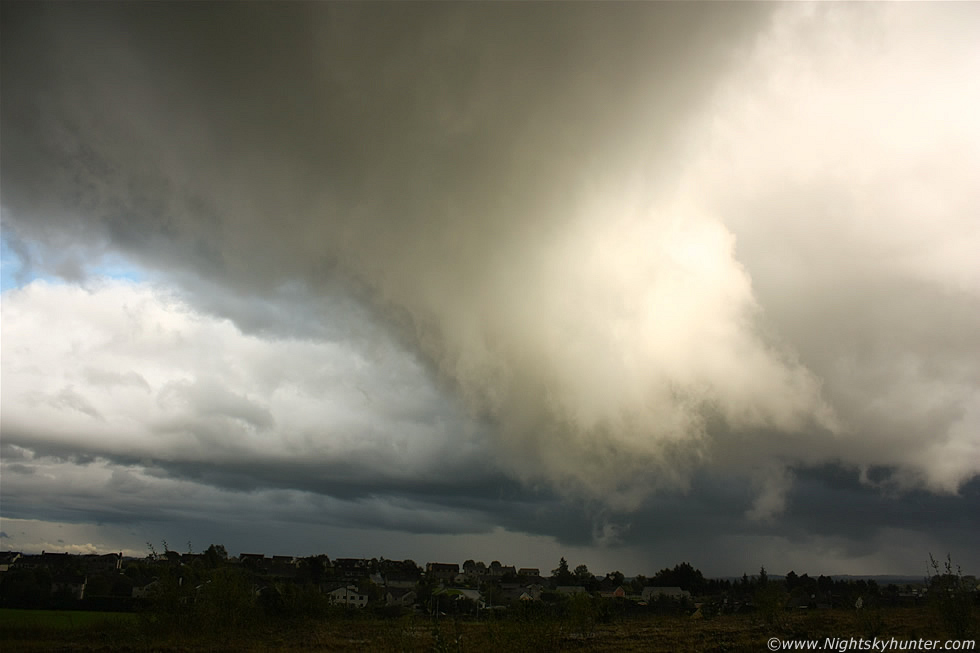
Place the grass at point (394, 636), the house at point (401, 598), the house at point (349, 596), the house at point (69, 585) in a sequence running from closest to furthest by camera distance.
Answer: the grass at point (394, 636) → the house at point (69, 585) → the house at point (401, 598) → the house at point (349, 596)

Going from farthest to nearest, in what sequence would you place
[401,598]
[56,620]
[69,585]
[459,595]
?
[401,598], [69,585], [459,595], [56,620]

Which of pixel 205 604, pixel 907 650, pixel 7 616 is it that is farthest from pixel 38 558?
pixel 907 650

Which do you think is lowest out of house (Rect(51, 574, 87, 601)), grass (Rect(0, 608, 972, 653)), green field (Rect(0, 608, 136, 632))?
house (Rect(51, 574, 87, 601))

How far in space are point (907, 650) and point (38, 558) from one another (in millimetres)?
232262

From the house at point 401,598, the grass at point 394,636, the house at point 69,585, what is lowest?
the house at point 401,598

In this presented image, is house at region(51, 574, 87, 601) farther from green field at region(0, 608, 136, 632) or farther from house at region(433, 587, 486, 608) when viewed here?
house at region(433, 587, 486, 608)

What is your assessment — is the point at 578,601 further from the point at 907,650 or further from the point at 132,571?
the point at 132,571

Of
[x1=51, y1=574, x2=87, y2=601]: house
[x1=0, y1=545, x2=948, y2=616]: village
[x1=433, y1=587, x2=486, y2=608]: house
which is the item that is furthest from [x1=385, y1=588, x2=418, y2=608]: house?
[x1=51, y1=574, x2=87, y2=601]: house

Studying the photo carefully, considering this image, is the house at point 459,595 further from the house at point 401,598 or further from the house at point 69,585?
the house at point 69,585

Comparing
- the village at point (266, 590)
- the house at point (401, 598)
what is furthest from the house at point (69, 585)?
the house at point (401, 598)

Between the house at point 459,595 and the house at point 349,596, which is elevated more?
the house at point 459,595

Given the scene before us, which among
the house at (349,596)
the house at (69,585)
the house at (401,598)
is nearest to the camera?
the house at (69,585)

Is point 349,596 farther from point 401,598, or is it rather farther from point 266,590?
point 266,590

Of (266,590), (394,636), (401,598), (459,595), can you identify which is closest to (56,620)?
(266,590)
